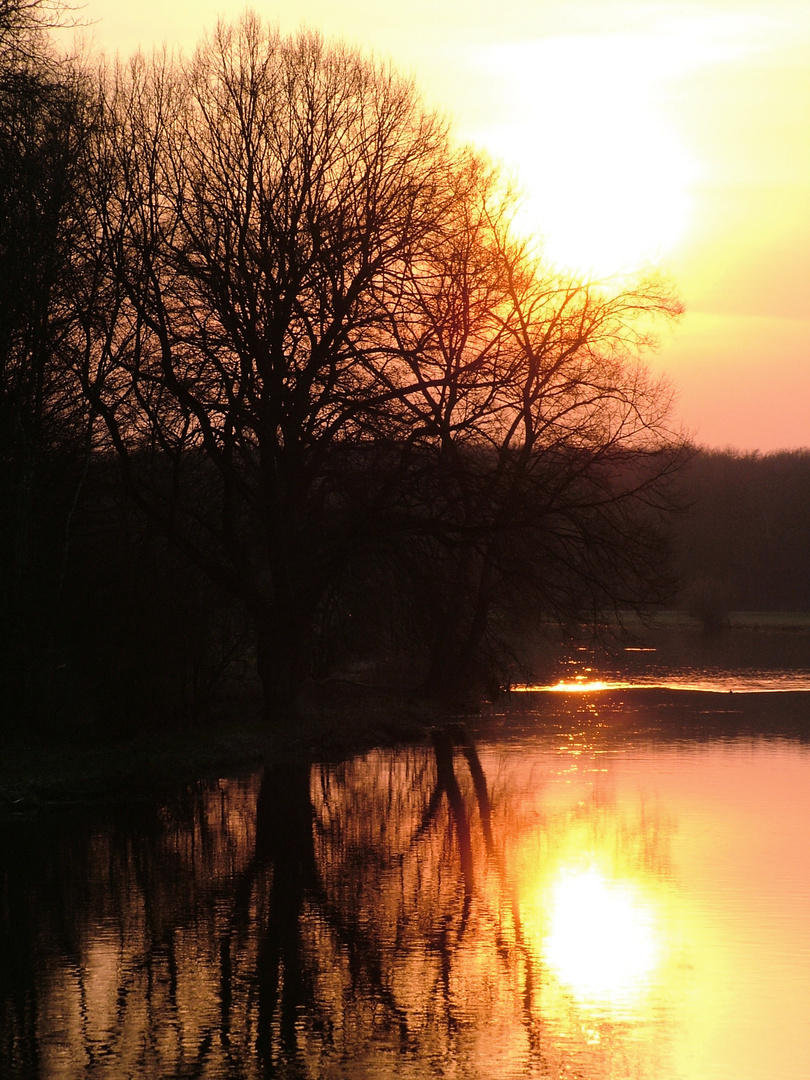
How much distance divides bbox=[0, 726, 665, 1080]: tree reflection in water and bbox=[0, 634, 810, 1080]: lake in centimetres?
3

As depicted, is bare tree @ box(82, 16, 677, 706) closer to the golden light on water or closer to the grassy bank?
the grassy bank

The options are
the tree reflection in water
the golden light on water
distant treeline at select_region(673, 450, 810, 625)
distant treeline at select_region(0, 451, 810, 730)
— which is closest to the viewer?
the tree reflection in water

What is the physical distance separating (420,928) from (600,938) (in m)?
1.37

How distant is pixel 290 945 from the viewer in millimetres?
9891

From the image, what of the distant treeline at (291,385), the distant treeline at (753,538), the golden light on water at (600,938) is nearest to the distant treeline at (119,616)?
the distant treeline at (291,385)

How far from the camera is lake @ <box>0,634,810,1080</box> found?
24.6 ft

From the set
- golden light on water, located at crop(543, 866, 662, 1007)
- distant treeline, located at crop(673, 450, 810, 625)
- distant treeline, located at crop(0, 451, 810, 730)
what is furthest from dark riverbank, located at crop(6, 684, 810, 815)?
distant treeline, located at crop(673, 450, 810, 625)

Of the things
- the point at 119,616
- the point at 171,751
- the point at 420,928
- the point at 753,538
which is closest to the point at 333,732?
the point at 171,751

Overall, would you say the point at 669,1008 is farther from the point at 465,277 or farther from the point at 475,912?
the point at 465,277

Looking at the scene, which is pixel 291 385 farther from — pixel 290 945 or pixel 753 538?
pixel 753 538

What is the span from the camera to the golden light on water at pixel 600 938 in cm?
882

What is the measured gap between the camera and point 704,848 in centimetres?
1401

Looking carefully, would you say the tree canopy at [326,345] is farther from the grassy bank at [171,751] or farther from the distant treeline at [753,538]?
the distant treeline at [753,538]

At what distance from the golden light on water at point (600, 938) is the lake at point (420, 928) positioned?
0.03 metres
